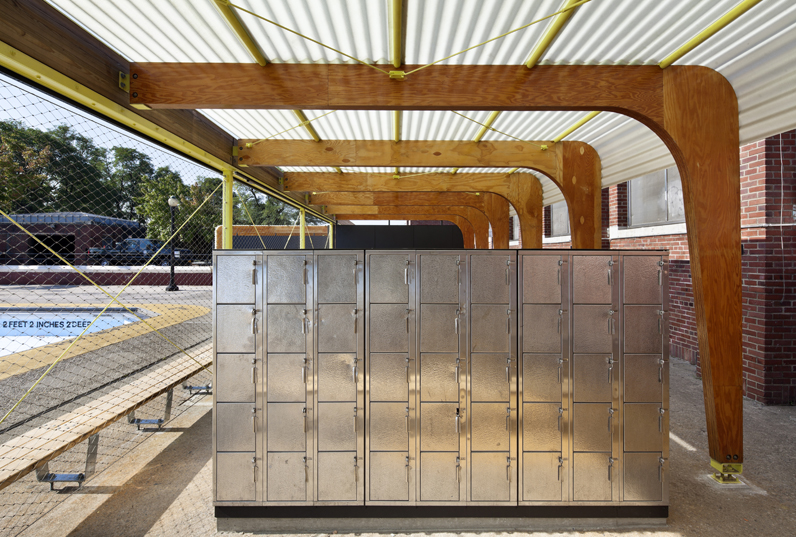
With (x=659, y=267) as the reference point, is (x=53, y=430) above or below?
below

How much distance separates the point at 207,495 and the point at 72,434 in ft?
3.97

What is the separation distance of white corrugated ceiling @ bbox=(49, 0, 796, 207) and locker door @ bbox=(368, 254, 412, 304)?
62.3 inches

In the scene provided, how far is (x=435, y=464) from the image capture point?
129 inches

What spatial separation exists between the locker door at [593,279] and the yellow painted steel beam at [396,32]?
2223 millimetres

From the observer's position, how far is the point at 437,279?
337 centimetres

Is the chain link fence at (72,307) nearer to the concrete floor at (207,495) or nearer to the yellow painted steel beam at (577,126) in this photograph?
the concrete floor at (207,495)

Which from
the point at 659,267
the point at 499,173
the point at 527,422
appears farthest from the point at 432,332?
the point at 499,173

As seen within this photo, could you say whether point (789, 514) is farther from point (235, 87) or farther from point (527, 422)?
point (235, 87)

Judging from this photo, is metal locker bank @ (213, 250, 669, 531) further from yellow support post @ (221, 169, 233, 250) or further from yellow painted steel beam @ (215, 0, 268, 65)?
yellow painted steel beam @ (215, 0, 268, 65)

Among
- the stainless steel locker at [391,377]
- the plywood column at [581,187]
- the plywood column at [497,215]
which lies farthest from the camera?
the plywood column at [497,215]

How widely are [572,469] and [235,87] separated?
4.12 metres

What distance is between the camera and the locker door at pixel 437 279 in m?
3.37

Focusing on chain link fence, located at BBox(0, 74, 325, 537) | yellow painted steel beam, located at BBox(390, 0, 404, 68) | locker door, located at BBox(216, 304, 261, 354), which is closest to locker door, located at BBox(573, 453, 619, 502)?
locker door, located at BBox(216, 304, 261, 354)

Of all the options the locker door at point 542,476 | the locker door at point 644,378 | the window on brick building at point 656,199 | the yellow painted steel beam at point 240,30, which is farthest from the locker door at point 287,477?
the window on brick building at point 656,199
